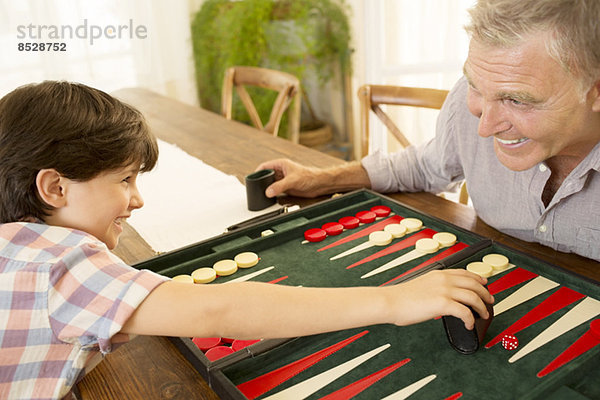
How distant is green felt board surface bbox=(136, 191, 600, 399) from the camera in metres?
0.94

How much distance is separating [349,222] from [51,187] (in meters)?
0.80

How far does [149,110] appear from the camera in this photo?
310 cm

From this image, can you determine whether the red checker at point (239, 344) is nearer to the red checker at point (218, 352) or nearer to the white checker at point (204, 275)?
the red checker at point (218, 352)

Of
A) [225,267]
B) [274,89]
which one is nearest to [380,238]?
[225,267]

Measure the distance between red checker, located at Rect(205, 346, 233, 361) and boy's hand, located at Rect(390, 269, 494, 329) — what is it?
0.34 meters

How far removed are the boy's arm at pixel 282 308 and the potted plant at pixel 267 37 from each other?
4.16 meters

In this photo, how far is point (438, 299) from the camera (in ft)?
3.26

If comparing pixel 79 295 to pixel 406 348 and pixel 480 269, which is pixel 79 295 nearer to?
pixel 406 348

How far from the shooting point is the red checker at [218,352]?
109cm

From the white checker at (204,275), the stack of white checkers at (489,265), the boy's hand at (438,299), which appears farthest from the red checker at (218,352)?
the stack of white checkers at (489,265)

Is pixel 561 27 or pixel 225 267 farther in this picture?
pixel 225 267

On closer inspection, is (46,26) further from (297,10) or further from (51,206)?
(51,206)

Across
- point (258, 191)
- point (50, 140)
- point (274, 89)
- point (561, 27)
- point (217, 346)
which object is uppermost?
point (561, 27)

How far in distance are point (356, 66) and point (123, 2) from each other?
213cm
